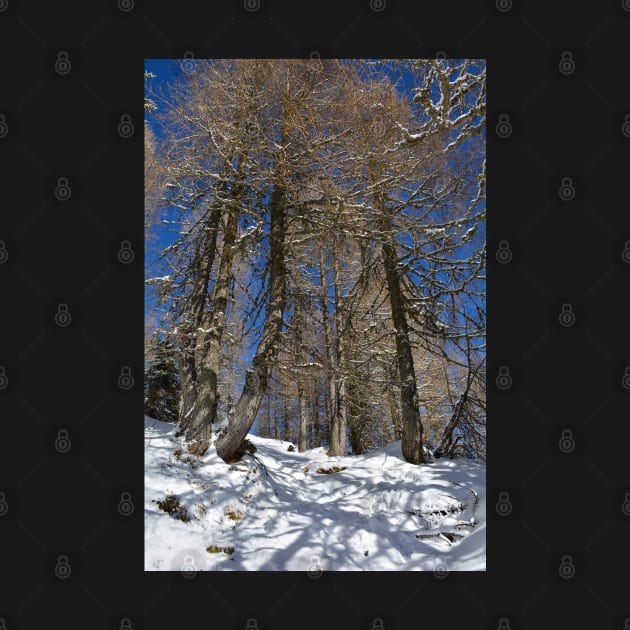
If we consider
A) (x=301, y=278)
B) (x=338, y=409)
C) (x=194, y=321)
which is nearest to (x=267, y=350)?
(x=194, y=321)

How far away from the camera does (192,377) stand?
21.8ft

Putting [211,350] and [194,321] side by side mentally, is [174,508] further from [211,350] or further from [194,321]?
[194,321]

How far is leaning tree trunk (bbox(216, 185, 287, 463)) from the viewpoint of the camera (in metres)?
5.84

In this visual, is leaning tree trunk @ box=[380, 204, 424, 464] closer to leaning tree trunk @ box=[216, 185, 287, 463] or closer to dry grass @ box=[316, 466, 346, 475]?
dry grass @ box=[316, 466, 346, 475]

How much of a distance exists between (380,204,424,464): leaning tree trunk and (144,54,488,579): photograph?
3 centimetres

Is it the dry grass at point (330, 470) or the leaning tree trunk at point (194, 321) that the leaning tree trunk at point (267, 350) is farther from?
the dry grass at point (330, 470)

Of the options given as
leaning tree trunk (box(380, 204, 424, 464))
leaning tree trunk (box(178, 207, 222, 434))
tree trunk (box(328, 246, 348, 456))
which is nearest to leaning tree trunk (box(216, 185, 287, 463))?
leaning tree trunk (box(178, 207, 222, 434))

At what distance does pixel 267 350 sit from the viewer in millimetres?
6227

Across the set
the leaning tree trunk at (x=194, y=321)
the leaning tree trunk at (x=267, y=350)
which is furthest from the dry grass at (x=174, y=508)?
the leaning tree trunk at (x=194, y=321)

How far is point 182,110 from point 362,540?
19.0ft

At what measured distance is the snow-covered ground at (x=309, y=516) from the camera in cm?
375

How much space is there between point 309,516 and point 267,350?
7.60 ft
